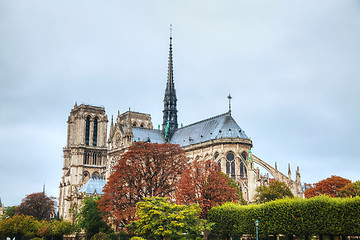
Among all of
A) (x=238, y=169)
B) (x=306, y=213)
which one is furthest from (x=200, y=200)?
(x=238, y=169)

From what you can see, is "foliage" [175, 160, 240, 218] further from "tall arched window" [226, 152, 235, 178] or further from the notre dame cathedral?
"tall arched window" [226, 152, 235, 178]

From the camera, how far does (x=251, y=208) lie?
44.4m

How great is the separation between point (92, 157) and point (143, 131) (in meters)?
31.7

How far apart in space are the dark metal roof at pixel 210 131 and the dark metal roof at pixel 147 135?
344 cm

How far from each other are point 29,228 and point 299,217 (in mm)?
43230

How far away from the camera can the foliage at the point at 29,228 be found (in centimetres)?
6316

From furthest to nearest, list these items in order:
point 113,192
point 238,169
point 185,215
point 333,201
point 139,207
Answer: point 238,169, point 113,192, point 139,207, point 185,215, point 333,201

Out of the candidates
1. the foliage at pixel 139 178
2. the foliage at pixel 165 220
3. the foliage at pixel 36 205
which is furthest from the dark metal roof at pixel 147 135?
the foliage at pixel 165 220

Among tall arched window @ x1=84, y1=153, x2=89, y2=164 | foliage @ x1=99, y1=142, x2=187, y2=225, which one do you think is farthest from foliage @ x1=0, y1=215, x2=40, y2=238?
tall arched window @ x1=84, y1=153, x2=89, y2=164

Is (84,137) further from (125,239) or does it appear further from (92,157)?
(125,239)

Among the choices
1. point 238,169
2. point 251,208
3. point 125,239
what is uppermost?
point 238,169

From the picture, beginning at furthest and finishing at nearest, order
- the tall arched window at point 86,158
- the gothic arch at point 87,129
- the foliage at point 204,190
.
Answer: the gothic arch at point 87,129 → the tall arched window at point 86,158 → the foliage at point 204,190

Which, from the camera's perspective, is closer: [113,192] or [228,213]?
[228,213]

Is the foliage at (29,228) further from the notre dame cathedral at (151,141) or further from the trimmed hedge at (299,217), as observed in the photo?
the trimmed hedge at (299,217)
